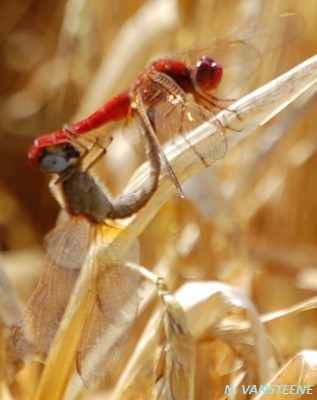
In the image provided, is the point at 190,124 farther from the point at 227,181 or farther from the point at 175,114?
the point at 227,181

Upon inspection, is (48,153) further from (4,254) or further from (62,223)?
(4,254)

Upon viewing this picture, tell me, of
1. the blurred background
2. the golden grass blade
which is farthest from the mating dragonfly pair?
the blurred background

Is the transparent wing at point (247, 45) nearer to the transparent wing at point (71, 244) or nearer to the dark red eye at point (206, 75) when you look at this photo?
the dark red eye at point (206, 75)

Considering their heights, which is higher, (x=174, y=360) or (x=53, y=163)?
(x=53, y=163)

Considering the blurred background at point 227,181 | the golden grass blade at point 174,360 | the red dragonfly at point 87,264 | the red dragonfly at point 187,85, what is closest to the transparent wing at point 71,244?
the red dragonfly at point 87,264

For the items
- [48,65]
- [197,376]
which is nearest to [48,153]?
[197,376]

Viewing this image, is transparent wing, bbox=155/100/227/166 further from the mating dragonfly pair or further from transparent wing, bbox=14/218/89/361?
transparent wing, bbox=14/218/89/361

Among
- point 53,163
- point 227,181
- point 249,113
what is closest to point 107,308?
point 53,163
